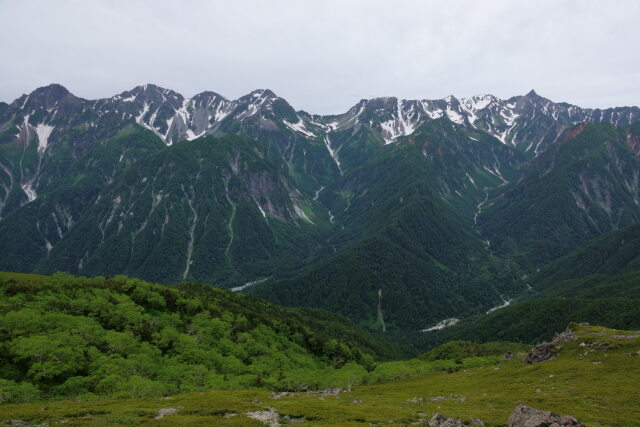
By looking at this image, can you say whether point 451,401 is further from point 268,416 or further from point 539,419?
point 268,416

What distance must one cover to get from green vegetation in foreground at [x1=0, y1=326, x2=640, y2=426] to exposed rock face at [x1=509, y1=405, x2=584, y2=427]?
17.6 ft

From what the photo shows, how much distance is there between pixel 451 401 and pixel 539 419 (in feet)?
108

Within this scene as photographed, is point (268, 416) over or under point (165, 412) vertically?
under

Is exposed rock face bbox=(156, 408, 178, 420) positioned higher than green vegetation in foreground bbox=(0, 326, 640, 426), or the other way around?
exposed rock face bbox=(156, 408, 178, 420)

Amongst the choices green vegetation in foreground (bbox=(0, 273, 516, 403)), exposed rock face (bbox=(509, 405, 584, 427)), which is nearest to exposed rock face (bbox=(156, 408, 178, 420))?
green vegetation in foreground (bbox=(0, 273, 516, 403))

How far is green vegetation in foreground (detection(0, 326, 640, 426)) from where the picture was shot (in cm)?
5334

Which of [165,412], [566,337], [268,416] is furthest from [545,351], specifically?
[165,412]

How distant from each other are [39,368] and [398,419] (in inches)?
2762

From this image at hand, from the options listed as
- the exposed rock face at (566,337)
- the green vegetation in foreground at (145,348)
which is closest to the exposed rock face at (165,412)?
the green vegetation in foreground at (145,348)

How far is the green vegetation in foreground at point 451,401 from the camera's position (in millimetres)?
53344

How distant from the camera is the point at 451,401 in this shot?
75.1 meters

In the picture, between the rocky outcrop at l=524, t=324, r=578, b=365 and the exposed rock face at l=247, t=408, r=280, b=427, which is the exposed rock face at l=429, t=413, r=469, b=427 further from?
the rocky outcrop at l=524, t=324, r=578, b=365

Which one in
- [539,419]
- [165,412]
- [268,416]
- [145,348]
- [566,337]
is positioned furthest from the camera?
[566,337]

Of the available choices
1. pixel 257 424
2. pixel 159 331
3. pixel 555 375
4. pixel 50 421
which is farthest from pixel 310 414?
pixel 159 331
